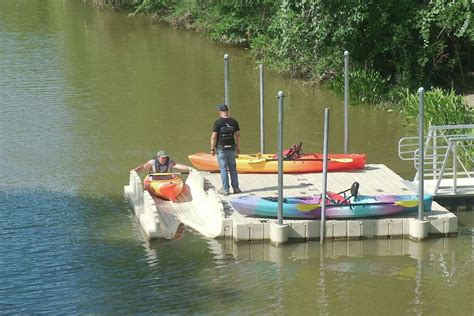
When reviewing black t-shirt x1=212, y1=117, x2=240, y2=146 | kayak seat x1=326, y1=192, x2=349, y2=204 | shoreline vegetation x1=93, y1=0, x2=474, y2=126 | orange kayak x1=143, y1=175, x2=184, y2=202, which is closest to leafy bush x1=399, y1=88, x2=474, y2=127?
shoreline vegetation x1=93, y1=0, x2=474, y2=126

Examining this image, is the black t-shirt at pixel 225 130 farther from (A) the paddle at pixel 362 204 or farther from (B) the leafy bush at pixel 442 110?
(B) the leafy bush at pixel 442 110

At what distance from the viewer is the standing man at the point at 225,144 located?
16906 millimetres

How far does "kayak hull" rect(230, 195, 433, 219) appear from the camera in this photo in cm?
1599

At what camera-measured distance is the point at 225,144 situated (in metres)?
17.0

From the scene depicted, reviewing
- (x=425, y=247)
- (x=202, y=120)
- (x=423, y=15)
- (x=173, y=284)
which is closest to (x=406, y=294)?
(x=425, y=247)

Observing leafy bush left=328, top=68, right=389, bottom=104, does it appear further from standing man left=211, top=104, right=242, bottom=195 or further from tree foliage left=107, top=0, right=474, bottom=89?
standing man left=211, top=104, right=242, bottom=195

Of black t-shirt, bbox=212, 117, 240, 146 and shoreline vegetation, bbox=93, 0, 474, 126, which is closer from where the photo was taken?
black t-shirt, bbox=212, 117, 240, 146

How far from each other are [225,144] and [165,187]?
4.73 ft

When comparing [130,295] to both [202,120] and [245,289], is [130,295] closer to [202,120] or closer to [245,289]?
[245,289]

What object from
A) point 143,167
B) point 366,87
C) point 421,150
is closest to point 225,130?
point 143,167

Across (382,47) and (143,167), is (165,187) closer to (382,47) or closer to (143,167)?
(143,167)

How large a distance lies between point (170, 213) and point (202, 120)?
8.25 metres

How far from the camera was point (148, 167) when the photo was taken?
18266 millimetres

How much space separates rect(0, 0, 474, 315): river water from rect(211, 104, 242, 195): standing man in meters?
1.35
